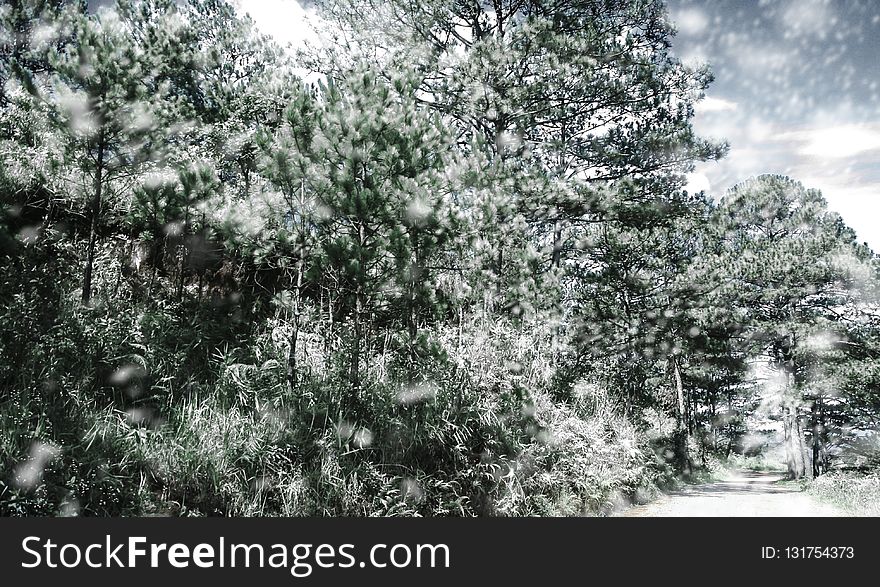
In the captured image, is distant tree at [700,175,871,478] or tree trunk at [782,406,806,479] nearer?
distant tree at [700,175,871,478]

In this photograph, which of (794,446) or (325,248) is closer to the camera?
(325,248)

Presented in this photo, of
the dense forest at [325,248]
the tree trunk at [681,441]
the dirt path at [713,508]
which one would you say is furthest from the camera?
the tree trunk at [681,441]

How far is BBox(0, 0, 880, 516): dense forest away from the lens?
12.0 feet

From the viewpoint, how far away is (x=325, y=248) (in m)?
4.04

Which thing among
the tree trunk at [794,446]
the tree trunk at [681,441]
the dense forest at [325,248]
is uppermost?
the dense forest at [325,248]

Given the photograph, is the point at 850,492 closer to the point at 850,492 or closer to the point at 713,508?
the point at 850,492

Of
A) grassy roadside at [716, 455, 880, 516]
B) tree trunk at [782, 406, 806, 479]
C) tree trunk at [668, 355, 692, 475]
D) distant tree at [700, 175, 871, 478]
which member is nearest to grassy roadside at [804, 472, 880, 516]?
grassy roadside at [716, 455, 880, 516]

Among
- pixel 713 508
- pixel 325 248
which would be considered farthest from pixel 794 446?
pixel 325 248

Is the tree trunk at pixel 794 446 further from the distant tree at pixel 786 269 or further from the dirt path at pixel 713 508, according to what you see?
the dirt path at pixel 713 508

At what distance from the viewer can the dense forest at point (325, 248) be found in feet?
12.0

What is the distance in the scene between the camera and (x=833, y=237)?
38.7 feet

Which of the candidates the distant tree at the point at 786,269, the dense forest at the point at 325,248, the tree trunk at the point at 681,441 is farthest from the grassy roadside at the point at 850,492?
the distant tree at the point at 786,269

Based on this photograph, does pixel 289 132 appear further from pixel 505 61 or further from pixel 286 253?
pixel 505 61

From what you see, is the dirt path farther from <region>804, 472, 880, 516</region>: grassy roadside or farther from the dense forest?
the dense forest
